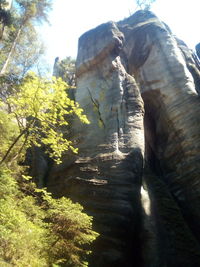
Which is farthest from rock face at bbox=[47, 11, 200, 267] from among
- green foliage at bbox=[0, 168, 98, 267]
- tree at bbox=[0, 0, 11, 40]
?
tree at bbox=[0, 0, 11, 40]

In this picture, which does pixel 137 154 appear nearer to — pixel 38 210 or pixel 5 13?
pixel 38 210

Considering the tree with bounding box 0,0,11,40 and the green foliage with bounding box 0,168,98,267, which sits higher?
the tree with bounding box 0,0,11,40

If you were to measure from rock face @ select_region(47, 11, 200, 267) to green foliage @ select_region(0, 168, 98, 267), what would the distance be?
Answer: 2.17m

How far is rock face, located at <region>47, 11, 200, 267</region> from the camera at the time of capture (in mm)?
9047

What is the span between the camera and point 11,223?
4.71 metres

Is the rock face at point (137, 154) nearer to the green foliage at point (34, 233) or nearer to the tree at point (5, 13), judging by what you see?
the green foliage at point (34, 233)

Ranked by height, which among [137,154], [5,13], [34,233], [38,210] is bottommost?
[34,233]

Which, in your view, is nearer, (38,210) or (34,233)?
(34,233)

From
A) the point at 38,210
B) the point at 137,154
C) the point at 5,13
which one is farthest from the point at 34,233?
the point at 5,13

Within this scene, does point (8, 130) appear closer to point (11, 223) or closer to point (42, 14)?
point (11, 223)

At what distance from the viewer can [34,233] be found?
18.0 feet

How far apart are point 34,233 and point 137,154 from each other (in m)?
6.12

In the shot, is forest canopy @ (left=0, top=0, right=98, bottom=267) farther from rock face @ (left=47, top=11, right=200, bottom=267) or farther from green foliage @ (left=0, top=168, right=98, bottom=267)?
rock face @ (left=47, top=11, right=200, bottom=267)

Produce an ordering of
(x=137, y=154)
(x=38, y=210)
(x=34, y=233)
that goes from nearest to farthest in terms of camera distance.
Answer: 1. (x=34, y=233)
2. (x=38, y=210)
3. (x=137, y=154)
